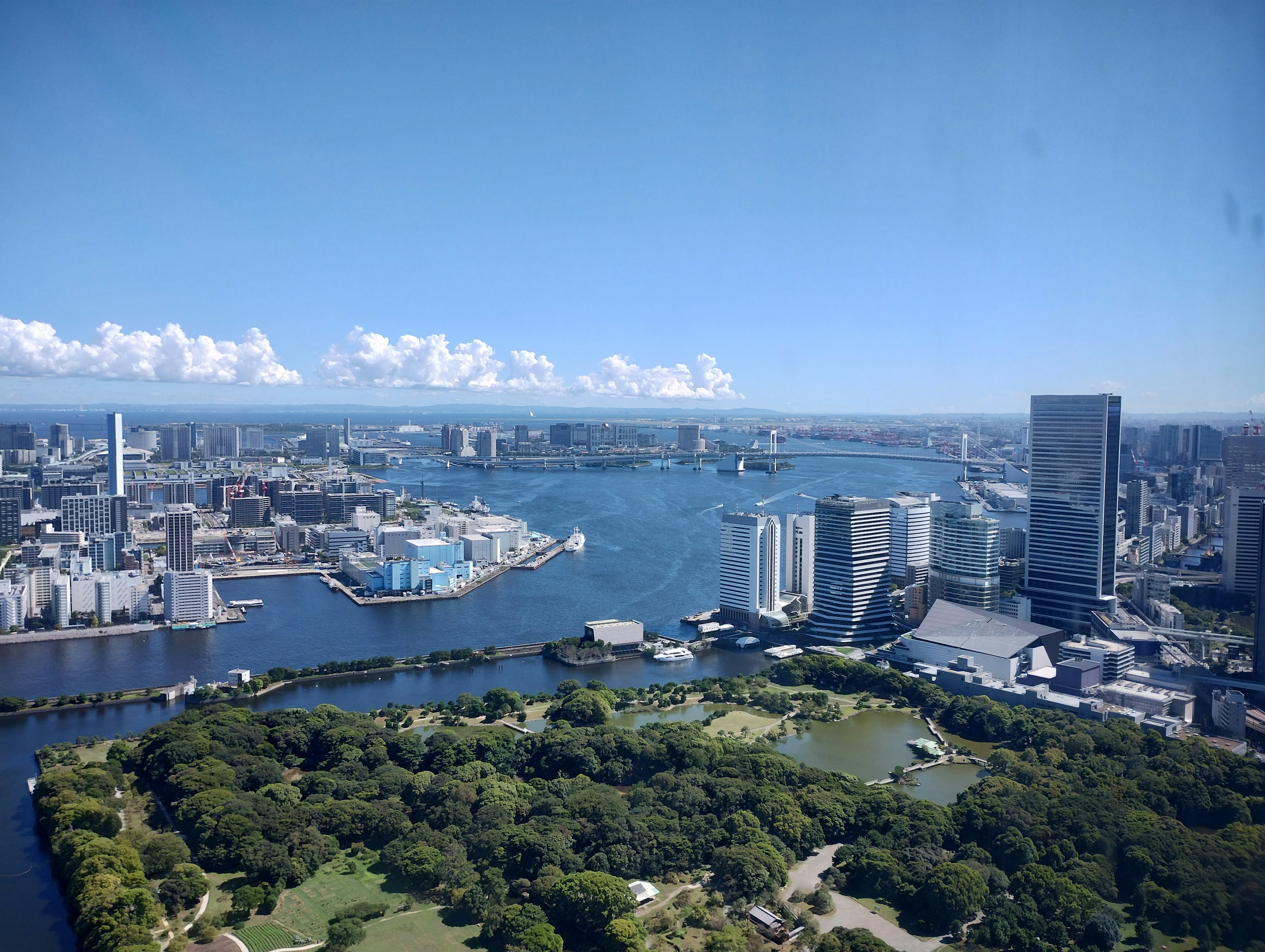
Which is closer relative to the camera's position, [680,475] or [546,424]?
[680,475]

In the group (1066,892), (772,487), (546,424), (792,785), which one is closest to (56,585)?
(792,785)

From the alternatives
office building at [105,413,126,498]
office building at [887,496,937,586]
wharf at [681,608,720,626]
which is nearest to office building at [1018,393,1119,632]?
office building at [887,496,937,586]

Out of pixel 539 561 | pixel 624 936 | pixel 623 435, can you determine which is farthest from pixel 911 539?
pixel 623 435

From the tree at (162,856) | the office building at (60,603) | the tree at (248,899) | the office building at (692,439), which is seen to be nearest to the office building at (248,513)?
the office building at (60,603)

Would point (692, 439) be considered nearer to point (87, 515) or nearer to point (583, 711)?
point (87, 515)

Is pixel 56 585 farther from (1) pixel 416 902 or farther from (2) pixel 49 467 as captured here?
(2) pixel 49 467
